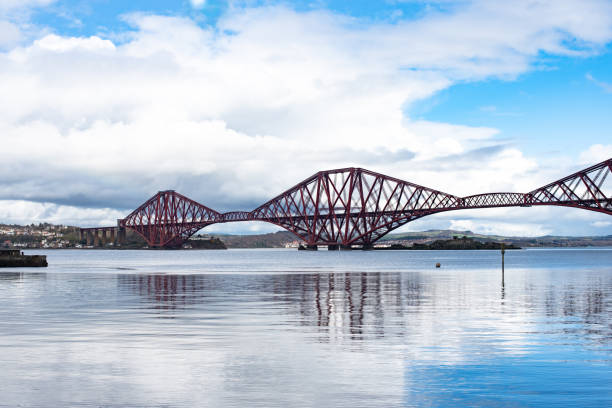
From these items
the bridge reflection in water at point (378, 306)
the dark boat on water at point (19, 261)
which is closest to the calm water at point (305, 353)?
the bridge reflection in water at point (378, 306)

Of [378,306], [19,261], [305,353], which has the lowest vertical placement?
[378,306]

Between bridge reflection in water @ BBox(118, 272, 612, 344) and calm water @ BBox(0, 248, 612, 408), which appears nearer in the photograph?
calm water @ BBox(0, 248, 612, 408)

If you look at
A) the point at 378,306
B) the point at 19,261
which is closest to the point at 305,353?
the point at 378,306

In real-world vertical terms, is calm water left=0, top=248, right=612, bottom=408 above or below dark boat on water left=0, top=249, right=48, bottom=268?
below

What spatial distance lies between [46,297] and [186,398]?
24.4 meters

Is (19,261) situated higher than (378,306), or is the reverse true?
(19,261)

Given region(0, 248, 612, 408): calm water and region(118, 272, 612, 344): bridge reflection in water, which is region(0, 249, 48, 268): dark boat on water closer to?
region(118, 272, 612, 344): bridge reflection in water

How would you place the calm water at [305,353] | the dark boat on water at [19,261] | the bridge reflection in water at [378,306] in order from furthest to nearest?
the dark boat on water at [19,261]
the bridge reflection in water at [378,306]
the calm water at [305,353]

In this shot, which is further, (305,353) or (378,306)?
(378,306)

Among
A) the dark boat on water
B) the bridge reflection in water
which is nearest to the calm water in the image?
the bridge reflection in water

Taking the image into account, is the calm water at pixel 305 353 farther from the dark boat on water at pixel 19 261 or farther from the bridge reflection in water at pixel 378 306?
the dark boat on water at pixel 19 261

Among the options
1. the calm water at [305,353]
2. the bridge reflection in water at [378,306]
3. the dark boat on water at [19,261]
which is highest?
the dark boat on water at [19,261]

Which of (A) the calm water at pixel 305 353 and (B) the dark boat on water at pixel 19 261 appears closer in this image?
(A) the calm water at pixel 305 353

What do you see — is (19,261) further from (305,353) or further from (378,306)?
(305,353)
